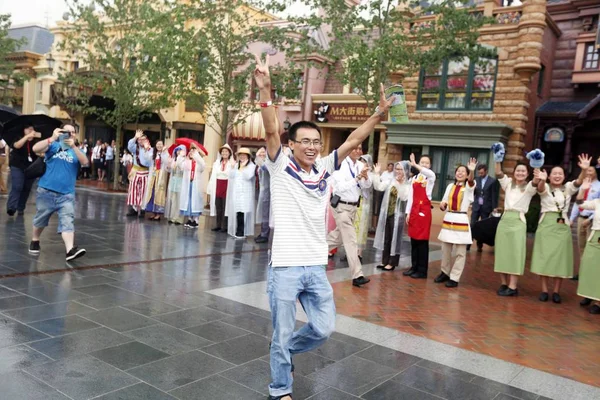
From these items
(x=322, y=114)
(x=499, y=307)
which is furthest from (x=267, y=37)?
(x=499, y=307)

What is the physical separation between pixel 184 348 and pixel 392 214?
5191mm

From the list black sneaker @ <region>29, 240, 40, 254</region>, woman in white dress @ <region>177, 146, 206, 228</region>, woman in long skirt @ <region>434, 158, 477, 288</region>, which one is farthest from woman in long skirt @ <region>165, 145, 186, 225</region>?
woman in long skirt @ <region>434, 158, 477, 288</region>

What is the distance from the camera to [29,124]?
845cm

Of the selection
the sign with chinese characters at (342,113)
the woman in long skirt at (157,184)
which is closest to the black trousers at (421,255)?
the woman in long skirt at (157,184)

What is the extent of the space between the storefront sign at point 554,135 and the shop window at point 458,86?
2196mm

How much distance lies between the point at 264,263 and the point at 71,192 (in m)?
3.15

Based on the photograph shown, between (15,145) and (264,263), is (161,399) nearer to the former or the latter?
(264,263)

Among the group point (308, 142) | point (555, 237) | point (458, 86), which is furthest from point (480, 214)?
point (308, 142)

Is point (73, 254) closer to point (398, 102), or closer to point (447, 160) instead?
point (398, 102)

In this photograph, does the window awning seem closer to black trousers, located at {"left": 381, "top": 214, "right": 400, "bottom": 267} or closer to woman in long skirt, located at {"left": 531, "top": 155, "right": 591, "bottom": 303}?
black trousers, located at {"left": 381, "top": 214, "right": 400, "bottom": 267}

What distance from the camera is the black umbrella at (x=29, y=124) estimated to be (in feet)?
26.8

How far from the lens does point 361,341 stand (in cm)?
478

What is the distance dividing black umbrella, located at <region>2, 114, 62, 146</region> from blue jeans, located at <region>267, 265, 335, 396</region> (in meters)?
6.20

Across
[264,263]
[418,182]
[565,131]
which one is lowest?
[264,263]
